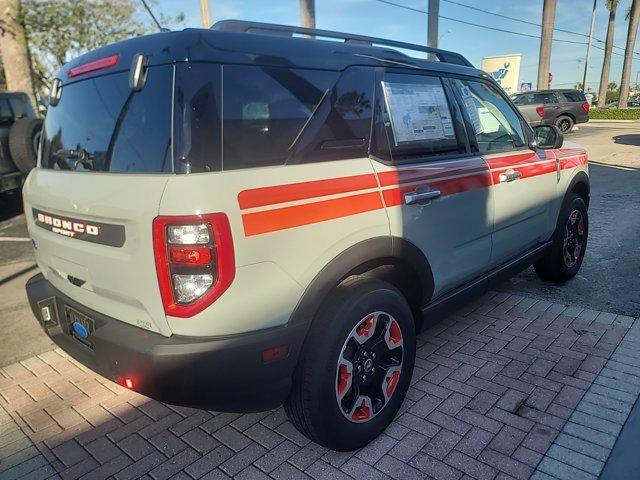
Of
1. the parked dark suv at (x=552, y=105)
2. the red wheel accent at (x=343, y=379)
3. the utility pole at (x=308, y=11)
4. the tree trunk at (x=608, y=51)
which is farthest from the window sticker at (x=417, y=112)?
the tree trunk at (x=608, y=51)

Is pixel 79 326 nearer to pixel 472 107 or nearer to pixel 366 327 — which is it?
pixel 366 327

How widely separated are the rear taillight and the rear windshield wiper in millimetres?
721

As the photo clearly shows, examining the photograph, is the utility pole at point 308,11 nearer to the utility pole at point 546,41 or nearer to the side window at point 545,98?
the side window at point 545,98

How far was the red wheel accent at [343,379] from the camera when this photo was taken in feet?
7.59

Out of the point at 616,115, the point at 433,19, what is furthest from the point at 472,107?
the point at 616,115

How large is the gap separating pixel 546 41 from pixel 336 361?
23.4 m

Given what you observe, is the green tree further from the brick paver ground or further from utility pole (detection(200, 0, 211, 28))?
the brick paver ground

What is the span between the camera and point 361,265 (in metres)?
2.39

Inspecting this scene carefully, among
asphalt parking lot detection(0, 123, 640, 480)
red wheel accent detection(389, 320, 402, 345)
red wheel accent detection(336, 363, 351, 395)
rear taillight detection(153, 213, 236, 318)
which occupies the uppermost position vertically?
rear taillight detection(153, 213, 236, 318)

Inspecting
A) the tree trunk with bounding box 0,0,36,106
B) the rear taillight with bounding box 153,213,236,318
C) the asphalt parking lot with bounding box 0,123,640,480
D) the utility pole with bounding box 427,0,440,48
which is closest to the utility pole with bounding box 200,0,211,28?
the tree trunk with bounding box 0,0,36,106

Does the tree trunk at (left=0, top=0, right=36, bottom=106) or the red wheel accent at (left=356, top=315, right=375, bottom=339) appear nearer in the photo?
the red wheel accent at (left=356, top=315, right=375, bottom=339)

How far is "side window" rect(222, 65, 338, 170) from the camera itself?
193cm

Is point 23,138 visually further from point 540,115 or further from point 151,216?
point 540,115

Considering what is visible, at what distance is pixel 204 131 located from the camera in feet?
6.10
